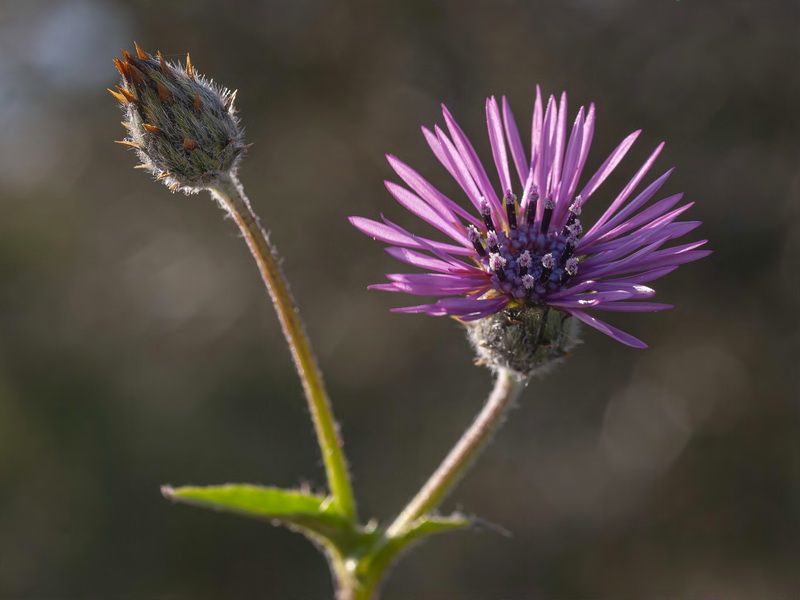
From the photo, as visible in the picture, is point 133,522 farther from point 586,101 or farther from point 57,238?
point 586,101

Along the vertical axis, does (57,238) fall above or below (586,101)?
above

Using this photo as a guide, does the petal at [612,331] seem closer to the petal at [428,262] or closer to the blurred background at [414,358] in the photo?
the petal at [428,262]

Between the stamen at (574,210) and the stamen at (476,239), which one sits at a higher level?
the stamen at (476,239)

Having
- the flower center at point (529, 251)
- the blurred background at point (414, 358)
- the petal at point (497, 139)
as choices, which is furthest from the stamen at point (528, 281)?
the blurred background at point (414, 358)

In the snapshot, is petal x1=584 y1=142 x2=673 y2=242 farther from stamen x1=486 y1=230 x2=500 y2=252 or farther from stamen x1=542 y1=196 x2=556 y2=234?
stamen x1=486 y1=230 x2=500 y2=252

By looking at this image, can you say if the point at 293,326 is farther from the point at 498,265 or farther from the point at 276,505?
the point at 498,265

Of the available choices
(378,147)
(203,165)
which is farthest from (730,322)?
(203,165)
